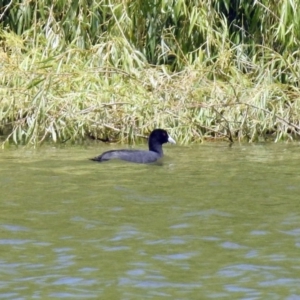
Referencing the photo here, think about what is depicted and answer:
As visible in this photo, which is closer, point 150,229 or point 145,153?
point 150,229

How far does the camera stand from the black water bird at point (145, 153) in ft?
44.3

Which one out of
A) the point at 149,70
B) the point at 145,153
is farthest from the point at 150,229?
the point at 149,70

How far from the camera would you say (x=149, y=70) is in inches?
658

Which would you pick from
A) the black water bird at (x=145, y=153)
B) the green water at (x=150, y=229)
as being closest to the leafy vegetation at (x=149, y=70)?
the black water bird at (x=145, y=153)

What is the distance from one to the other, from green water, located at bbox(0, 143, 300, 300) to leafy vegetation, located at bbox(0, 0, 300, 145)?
2.39m

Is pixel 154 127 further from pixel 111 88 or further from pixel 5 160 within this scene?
pixel 5 160

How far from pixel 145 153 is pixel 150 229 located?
5.32m

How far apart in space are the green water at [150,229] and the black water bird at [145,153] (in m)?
0.15

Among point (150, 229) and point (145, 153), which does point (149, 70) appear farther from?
point (150, 229)

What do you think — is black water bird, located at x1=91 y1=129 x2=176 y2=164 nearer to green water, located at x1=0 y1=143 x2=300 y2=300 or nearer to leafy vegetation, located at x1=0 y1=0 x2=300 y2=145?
green water, located at x1=0 y1=143 x2=300 y2=300

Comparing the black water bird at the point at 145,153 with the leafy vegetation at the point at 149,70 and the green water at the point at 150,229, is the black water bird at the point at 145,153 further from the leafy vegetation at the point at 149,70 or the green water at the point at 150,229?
the leafy vegetation at the point at 149,70

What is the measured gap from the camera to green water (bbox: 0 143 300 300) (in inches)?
269

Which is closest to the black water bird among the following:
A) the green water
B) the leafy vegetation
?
the green water

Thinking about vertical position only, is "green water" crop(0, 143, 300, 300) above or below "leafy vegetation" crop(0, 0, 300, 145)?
below
